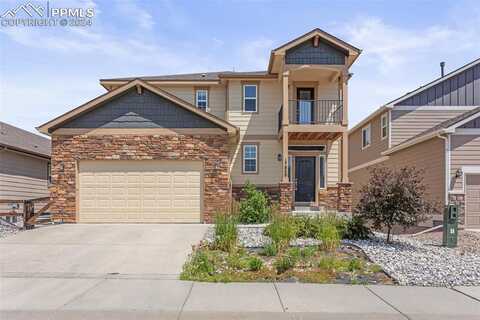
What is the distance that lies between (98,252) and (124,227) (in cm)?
389

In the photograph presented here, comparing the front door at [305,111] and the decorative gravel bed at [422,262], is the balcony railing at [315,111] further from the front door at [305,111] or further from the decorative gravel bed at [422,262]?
the decorative gravel bed at [422,262]

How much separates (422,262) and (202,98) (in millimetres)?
13544

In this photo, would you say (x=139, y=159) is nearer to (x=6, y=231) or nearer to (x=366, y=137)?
(x=6, y=231)

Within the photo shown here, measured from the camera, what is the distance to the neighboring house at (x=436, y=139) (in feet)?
49.9

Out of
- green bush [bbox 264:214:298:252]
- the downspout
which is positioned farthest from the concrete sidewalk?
the downspout

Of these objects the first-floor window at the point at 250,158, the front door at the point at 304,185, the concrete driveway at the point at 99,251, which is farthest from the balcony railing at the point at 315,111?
the concrete driveway at the point at 99,251

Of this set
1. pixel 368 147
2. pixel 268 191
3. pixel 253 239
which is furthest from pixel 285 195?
pixel 368 147

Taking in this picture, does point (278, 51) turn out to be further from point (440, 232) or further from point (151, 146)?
point (440, 232)

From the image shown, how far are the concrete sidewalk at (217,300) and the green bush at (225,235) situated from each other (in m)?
2.63

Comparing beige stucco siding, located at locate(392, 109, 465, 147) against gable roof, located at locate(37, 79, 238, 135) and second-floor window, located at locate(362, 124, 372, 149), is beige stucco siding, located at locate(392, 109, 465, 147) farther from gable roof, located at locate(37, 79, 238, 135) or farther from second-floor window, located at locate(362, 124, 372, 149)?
gable roof, located at locate(37, 79, 238, 135)

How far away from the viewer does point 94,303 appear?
6.54 meters

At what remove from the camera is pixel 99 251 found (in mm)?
10570

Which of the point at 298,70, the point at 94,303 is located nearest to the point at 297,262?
the point at 94,303

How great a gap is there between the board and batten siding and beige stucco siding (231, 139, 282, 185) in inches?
413
